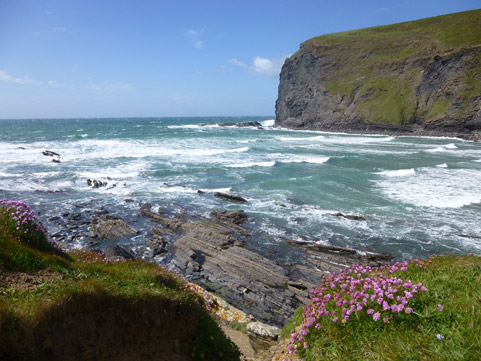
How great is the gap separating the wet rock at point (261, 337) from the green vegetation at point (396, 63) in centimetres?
8942

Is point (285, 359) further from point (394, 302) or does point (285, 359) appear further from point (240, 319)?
point (240, 319)

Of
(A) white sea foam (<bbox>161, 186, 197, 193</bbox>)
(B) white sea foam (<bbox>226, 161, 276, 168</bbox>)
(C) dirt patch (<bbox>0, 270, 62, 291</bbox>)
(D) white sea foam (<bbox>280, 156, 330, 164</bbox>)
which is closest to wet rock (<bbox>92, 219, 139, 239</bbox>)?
(A) white sea foam (<bbox>161, 186, 197, 193</bbox>)

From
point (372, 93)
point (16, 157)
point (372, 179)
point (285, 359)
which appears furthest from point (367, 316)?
point (372, 93)

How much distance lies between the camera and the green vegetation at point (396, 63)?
3373 inches

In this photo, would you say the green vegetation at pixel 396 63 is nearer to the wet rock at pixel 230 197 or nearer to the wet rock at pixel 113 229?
the wet rock at pixel 230 197

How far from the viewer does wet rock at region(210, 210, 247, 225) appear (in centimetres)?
2083

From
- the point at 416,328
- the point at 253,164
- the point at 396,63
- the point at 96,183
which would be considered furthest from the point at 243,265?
the point at 396,63

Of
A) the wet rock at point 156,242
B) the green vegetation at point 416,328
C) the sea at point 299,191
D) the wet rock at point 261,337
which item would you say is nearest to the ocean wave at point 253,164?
the sea at point 299,191

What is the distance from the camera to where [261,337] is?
8570 mm

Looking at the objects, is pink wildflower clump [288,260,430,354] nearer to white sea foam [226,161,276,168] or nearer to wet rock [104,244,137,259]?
wet rock [104,244,137,259]

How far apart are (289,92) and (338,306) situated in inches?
4965

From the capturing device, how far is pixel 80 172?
36000 mm

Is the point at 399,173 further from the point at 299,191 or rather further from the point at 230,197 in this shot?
the point at 230,197

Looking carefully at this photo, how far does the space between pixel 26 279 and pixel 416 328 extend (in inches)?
240
